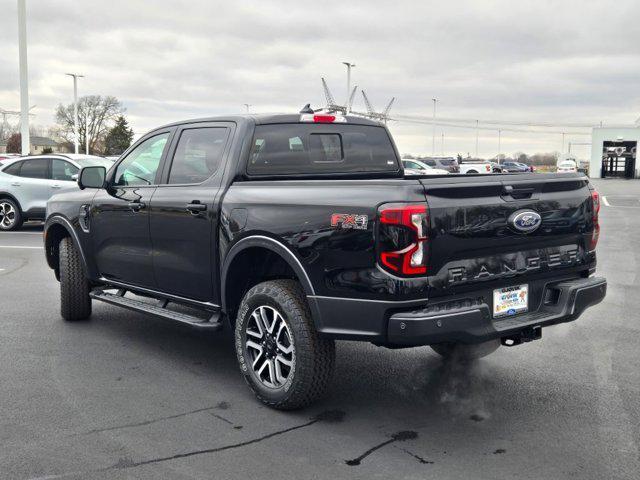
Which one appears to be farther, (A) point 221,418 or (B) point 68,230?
(B) point 68,230

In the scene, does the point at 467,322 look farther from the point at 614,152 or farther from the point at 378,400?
the point at 614,152

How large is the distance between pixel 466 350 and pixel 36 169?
43.7 ft

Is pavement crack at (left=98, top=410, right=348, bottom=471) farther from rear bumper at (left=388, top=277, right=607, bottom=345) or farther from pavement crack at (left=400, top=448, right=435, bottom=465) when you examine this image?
rear bumper at (left=388, top=277, right=607, bottom=345)

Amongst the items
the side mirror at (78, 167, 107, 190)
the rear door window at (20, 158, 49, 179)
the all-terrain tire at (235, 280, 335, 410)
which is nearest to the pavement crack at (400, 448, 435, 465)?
the all-terrain tire at (235, 280, 335, 410)

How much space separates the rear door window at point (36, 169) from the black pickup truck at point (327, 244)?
10.9 meters

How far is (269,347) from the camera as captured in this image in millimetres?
4559

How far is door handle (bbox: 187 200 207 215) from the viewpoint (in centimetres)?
500

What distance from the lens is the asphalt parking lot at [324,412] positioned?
12.2ft

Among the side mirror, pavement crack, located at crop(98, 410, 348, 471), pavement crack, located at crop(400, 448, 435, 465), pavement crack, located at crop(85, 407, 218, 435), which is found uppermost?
the side mirror

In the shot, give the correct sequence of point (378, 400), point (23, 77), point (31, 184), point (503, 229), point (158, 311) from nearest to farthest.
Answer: point (503, 229), point (378, 400), point (158, 311), point (31, 184), point (23, 77)

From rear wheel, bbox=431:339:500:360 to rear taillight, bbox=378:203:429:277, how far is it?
1206 mm

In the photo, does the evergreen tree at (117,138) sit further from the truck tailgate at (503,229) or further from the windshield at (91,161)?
the truck tailgate at (503,229)

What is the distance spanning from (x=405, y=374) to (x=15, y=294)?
5.27m

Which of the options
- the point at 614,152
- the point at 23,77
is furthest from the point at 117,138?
the point at 23,77
